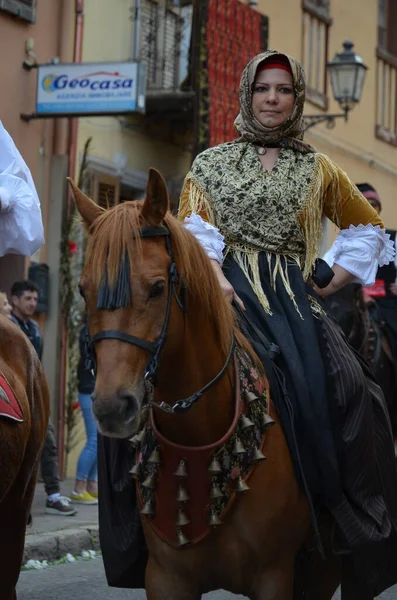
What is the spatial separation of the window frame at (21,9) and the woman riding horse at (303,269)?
7972 mm

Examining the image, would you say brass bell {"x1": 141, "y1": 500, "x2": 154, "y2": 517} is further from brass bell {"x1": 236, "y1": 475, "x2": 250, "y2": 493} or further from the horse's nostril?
the horse's nostril

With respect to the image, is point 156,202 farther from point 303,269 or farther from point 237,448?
point 303,269

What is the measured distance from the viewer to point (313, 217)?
212 inches

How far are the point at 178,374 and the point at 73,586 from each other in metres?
4.10

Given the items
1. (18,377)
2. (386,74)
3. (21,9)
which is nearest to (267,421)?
(18,377)

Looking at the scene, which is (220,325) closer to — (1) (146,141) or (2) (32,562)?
(2) (32,562)

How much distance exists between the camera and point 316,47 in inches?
796

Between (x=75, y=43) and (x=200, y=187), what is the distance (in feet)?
29.6

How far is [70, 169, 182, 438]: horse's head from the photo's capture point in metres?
4.04

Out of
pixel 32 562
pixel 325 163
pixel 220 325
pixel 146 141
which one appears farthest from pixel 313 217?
pixel 146 141

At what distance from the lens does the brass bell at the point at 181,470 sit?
4695 mm

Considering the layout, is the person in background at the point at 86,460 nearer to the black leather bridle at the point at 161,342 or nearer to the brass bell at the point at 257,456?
the brass bell at the point at 257,456

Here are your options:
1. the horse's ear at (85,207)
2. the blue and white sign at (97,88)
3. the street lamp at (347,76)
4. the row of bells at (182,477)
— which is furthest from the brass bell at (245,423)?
the street lamp at (347,76)

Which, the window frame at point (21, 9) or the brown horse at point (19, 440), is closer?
the brown horse at point (19, 440)
